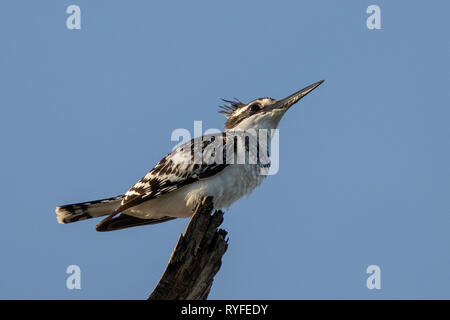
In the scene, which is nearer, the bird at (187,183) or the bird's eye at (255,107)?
the bird at (187,183)

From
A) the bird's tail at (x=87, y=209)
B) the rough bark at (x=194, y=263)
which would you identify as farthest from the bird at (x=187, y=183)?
the rough bark at (x=194, y=263)

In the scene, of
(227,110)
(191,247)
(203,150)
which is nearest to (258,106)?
(227,110)

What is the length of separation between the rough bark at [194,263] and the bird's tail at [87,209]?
3096 mm

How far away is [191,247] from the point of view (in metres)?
8.10

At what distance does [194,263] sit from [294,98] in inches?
196

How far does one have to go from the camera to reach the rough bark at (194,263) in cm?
773

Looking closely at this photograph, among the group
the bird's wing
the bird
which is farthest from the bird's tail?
the bird's wing

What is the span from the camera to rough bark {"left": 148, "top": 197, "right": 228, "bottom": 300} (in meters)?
7.73

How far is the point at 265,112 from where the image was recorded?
12.1 meters

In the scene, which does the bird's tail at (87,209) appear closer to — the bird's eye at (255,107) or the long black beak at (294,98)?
the bird's eye at (255,107)

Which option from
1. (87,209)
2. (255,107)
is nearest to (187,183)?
(87,209)

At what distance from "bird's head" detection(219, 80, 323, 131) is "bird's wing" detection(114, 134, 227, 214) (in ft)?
3.72
